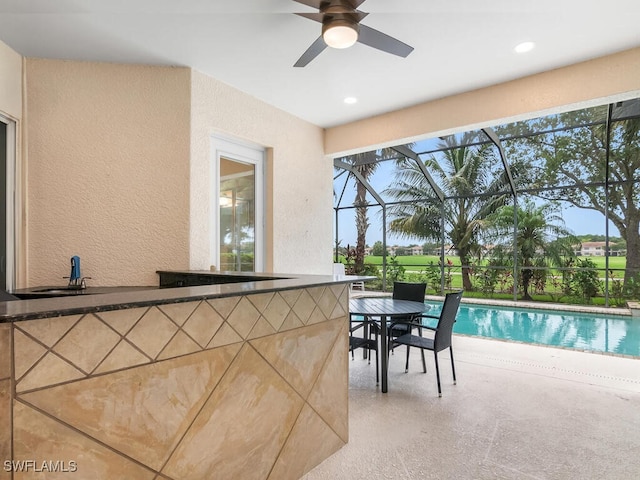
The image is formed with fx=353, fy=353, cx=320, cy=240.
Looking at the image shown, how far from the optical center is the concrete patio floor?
1942 mm

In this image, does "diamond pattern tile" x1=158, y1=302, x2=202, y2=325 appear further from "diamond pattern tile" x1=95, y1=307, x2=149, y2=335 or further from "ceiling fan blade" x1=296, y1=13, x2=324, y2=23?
"ceiling fan blade" x1=296, y1=13, x2=324, y2=23

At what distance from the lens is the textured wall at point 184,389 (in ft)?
3.41

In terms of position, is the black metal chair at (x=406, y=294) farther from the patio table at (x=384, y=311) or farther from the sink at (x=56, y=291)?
the sink at (x=56, y=291)

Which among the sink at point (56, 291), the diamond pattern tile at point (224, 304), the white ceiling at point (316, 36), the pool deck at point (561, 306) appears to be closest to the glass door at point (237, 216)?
the white ceiling at point (316, 36)

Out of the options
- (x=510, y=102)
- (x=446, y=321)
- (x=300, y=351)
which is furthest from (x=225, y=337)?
(x=510, y=102)

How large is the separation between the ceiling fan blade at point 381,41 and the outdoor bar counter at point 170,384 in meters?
1.69

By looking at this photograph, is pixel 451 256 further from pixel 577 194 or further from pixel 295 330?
pixel 295 330

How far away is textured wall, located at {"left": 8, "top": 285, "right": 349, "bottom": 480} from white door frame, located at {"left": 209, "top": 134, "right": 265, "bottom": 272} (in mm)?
2061

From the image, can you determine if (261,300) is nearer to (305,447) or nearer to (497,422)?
(305,447)

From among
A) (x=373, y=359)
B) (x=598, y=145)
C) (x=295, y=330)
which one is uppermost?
(x=598, y=145)

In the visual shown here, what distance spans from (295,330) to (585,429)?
212 cm

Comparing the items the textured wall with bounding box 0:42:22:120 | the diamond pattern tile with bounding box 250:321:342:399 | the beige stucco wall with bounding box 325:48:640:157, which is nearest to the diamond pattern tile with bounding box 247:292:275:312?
the diamond pattern tile with bounding box 250:321:342:399

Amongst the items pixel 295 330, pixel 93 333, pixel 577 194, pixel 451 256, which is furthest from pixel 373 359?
pixel 577 194

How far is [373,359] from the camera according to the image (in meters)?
3.96
